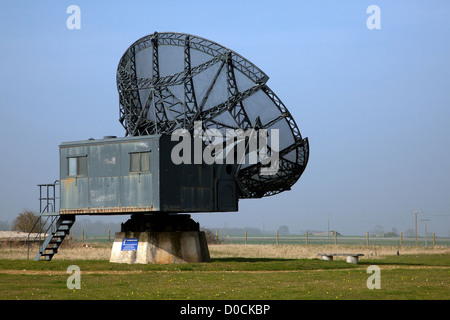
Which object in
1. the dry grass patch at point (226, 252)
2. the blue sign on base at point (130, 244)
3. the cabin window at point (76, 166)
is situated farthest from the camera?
the dry grass patch at point (226, 252)

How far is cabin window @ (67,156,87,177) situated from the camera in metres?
31.9

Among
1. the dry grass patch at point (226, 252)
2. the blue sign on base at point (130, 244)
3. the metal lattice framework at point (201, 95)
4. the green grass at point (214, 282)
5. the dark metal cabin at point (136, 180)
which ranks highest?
the metal lattice framework at point (201, 95)

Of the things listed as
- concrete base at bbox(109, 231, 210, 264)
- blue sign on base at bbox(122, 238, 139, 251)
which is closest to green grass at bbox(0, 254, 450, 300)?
concrete base at bbox(109, 231, 210, 264)

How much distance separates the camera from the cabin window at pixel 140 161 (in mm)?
29891

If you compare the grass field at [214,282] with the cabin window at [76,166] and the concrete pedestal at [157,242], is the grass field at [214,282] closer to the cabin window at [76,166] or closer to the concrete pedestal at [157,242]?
the concrete pedestal at [157,242]

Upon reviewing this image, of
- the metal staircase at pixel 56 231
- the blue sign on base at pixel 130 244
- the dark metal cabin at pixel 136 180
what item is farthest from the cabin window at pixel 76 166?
the blue sign on base at pixel 130 244

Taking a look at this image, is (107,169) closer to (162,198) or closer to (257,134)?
(162,198)

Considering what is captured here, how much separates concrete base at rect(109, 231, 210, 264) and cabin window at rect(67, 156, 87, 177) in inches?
148

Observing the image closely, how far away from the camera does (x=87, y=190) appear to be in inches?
1240

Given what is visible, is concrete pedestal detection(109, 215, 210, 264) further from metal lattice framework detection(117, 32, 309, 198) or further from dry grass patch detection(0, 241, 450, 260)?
dry grass patch detection(0, 241, 450, 260)

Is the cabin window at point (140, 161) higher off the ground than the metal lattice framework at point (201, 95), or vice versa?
the metal lattice framework at point (201, 95)

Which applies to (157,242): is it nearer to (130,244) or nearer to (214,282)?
(130,244)

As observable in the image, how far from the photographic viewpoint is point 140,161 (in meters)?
30.1
